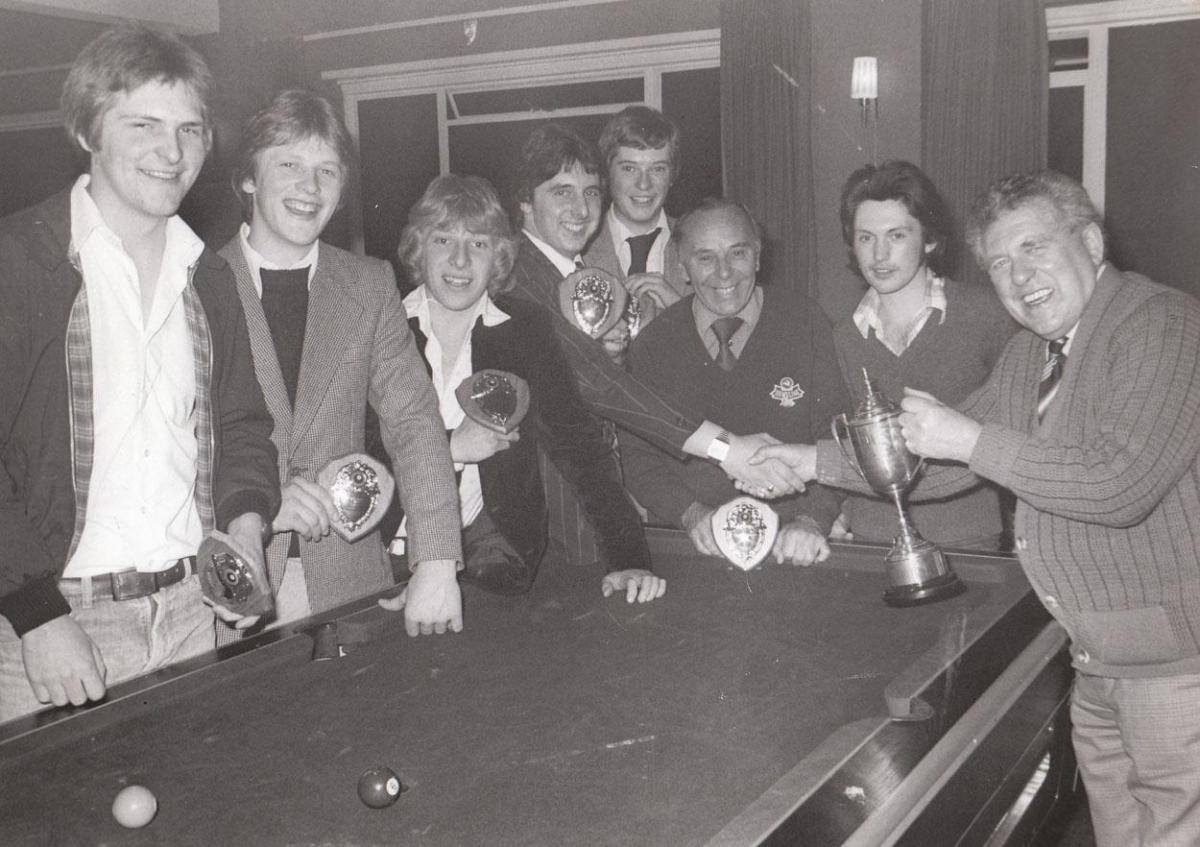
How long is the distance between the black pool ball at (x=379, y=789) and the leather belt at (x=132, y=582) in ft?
2.41

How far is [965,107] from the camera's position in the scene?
21.2 feet

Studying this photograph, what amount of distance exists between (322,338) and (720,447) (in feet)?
3.71

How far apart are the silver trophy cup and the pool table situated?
0.05m

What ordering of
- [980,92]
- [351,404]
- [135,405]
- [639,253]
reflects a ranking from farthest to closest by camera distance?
[980,92], [639,253], [351,404], [135,405]

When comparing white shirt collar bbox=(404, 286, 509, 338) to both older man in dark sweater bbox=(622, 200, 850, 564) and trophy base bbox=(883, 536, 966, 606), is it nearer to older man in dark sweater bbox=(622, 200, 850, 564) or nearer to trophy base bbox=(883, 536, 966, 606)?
older man in dark sweater bbox=(622, 200, 850, 564)

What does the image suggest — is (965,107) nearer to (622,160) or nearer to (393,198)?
(622,160)

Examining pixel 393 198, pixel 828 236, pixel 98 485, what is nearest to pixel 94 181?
pixel 98 485

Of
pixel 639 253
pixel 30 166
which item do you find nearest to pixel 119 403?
pixel 639 253

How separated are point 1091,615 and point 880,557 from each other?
2.52 feet

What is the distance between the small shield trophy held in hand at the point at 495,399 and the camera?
8.68ft

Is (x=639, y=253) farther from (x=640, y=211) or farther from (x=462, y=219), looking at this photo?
(x=462, y=219)

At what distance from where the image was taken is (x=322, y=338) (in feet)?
8.02

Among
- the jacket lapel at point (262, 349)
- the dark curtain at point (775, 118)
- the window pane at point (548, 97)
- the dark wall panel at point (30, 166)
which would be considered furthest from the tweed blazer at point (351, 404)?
the dark wall panel at point (30, 166)

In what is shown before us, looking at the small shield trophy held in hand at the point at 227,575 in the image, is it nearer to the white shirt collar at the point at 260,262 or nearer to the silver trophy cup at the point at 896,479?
the white shirt collar at the point at 260,262
